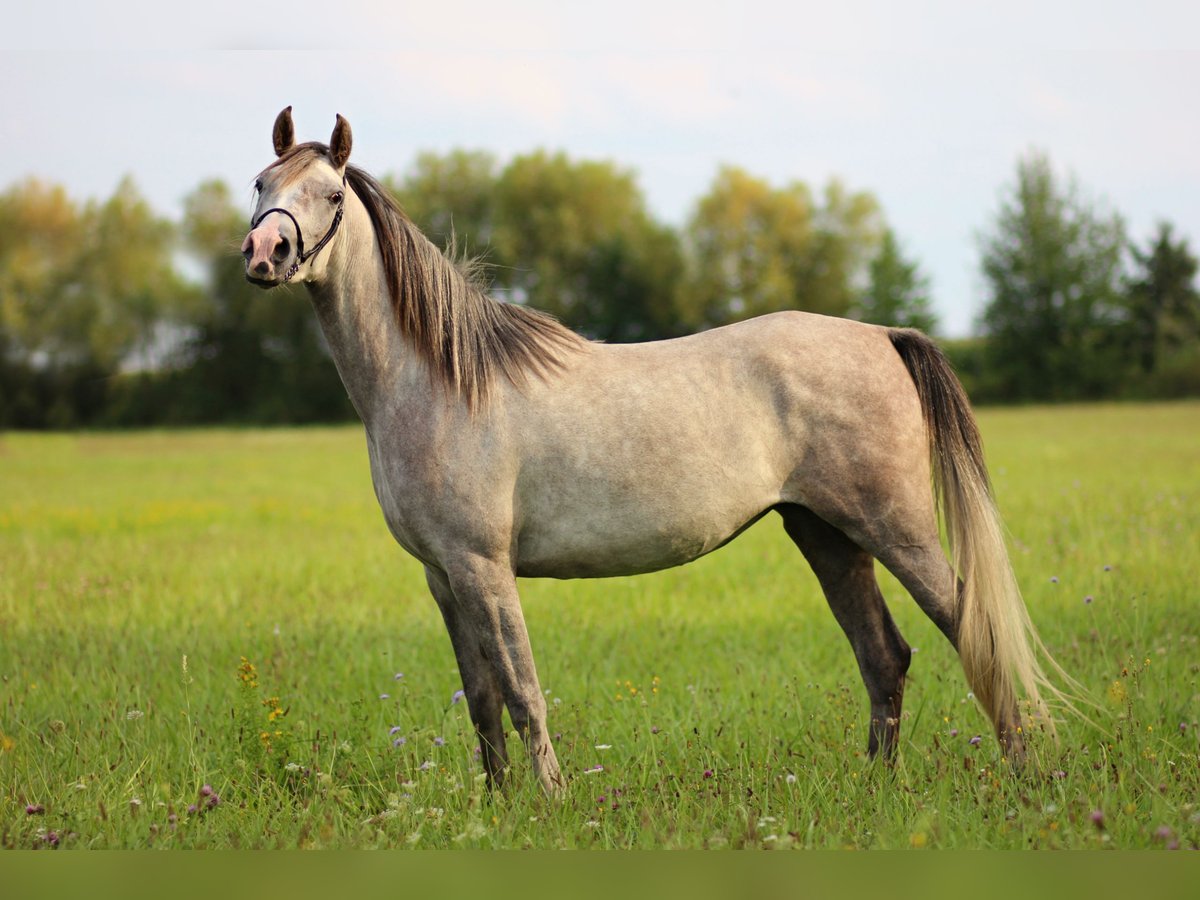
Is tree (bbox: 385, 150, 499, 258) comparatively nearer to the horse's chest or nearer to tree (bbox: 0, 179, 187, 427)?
tree (bbox: 0, 179, 187, 427)

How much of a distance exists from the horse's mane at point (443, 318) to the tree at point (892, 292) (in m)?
41.4

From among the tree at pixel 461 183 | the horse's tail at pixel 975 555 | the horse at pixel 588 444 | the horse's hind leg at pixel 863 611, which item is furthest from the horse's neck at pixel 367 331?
the tree at pixel 461 183

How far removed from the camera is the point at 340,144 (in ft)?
12.8

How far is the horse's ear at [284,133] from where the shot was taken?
3.95m

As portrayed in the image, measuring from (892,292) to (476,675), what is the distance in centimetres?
4415

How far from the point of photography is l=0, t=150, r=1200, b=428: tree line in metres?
37.4

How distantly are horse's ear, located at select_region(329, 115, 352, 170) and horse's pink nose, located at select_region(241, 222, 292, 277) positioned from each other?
463mm

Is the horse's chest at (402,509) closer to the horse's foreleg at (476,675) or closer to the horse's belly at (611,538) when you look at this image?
the horse's foreleg at (476,675)

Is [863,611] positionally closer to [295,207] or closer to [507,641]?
[507,641]

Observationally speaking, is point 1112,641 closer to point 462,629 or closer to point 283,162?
point 462,629

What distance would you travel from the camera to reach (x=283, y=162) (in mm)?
3879

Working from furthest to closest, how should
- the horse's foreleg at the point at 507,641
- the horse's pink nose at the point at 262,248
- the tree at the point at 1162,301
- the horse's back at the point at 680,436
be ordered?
the tree at the point at 1162,301
the horse's back at the point at 680,436
the horse's foreleg at the point at 507,641
the horse's pink nose at the point at 262,248

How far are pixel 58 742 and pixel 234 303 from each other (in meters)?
38.6

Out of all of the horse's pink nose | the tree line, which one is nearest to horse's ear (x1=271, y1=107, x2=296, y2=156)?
the horse's pink nose
